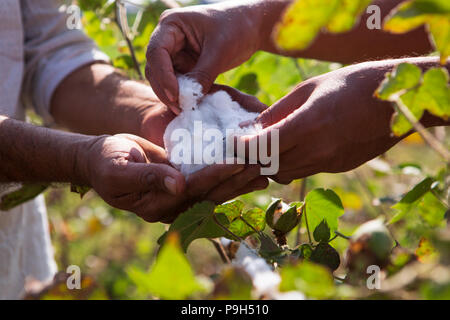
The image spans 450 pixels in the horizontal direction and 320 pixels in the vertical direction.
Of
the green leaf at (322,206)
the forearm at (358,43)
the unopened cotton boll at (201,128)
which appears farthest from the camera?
the forearm at (358,43)

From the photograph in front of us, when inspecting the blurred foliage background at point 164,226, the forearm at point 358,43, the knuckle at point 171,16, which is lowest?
the blurred foliage background at point 164,226

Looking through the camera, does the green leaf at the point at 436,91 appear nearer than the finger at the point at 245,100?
Yes

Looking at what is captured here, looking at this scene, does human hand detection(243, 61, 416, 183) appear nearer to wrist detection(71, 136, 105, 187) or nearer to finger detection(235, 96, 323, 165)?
finger detection(235, 96, 323, 165)

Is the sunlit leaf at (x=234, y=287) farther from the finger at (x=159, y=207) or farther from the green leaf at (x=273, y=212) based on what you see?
the finger at (x=159, y=207)

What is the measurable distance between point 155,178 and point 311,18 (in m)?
0.63

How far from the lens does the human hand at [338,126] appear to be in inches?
39.1

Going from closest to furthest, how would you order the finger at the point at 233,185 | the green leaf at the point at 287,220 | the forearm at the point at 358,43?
the green leaf at the point at 287,220, the finger at the point at 233,185, the forearm at the point at 358,43

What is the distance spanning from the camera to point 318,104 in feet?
3.37

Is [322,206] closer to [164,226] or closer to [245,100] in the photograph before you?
[245,100]

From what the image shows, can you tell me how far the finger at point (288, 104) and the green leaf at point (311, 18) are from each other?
2.11ft

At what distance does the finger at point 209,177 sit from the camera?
1.05 m

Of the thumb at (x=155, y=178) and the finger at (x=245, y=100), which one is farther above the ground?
the finger at (x=245, y=100)

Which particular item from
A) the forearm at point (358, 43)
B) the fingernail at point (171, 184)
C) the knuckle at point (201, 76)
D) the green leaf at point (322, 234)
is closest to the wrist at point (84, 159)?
the fingernail at point (171, 184)
